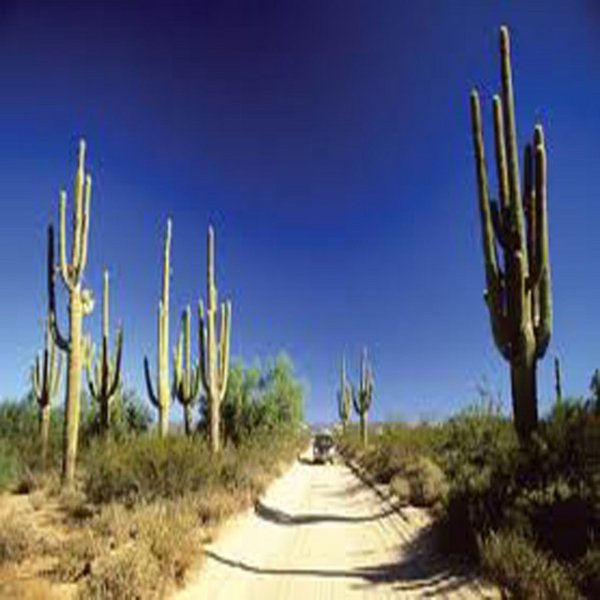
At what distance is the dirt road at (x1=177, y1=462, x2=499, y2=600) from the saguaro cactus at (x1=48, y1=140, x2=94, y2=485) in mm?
4517

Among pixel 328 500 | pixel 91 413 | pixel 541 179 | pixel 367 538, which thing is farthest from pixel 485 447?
→ pixel 91 413

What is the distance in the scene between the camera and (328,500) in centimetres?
1692

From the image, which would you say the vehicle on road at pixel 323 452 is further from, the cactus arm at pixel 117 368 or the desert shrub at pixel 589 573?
the desert shrub at pixel 589 573

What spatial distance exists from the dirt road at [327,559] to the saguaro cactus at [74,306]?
4.52m

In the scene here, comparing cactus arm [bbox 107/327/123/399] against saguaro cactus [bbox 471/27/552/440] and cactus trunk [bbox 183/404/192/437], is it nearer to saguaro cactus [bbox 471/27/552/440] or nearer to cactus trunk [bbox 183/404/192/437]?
cactus trunk [bbox 183/404/192/437]

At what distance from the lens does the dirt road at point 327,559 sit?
767 centimetres

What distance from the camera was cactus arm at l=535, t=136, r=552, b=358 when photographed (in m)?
11.1

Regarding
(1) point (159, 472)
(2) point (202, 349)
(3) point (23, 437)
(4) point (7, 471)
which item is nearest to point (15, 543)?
(1) point (159, 472)

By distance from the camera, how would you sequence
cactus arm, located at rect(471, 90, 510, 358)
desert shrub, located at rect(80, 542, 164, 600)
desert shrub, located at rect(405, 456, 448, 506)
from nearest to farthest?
desert shrub, located at rect(80, 542, 164, 600), cactus arm, located at rect(471, 90, 510, 358), desert shrub, located at rect(405, 456, 448, 506)

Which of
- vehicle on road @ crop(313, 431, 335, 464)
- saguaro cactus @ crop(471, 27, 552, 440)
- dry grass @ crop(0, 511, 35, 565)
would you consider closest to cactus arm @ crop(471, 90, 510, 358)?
saguaro cactus @ crop(471, 27, 552, 440)

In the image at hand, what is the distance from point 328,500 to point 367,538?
19.5 feet

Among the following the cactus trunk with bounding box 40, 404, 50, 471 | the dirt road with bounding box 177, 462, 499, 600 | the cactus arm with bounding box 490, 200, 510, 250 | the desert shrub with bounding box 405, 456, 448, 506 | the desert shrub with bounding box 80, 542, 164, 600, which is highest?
the cactus arm with bounding box 490, 200, 510, 250

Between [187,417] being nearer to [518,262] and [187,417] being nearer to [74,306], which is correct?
[74,306]

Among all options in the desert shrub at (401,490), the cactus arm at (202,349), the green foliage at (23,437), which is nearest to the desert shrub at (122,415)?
the green foliage at (23,437)
